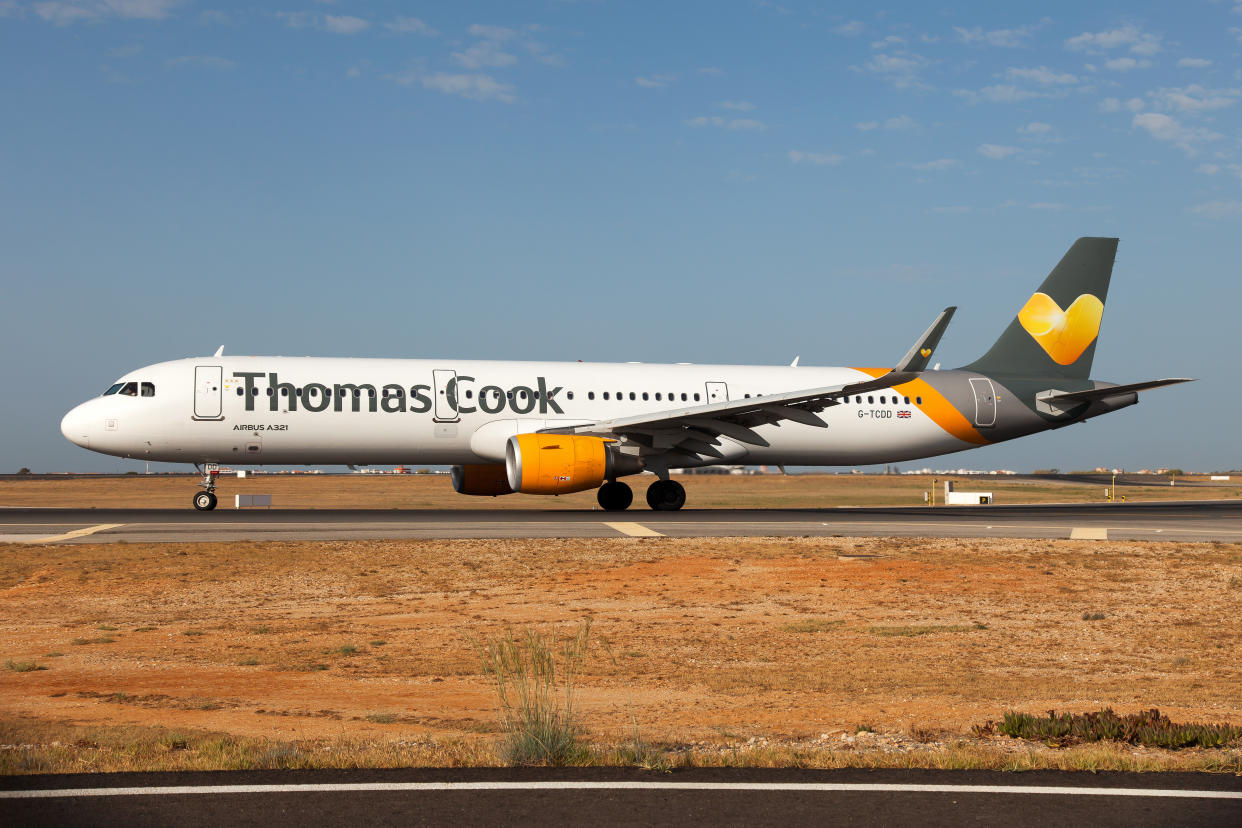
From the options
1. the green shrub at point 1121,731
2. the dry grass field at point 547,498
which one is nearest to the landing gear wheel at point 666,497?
the dry grass field at point 547,498

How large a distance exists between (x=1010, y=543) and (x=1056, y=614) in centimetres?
588

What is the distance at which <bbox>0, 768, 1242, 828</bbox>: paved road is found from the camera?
542cm

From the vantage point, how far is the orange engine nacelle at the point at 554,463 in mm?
24984

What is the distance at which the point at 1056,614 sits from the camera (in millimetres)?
15688

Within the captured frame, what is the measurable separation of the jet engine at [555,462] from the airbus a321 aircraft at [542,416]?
0.04 m

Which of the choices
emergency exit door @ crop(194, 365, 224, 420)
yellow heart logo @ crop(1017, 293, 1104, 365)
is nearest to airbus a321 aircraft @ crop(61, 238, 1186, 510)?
emergency exit door @ crop(194, 365, 224, 420)

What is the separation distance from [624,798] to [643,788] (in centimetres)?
24

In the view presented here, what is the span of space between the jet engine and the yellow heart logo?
1628 centimetres

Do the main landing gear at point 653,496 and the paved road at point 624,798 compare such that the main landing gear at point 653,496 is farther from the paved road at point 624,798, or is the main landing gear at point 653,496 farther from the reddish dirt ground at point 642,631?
the paved road at point 624,798

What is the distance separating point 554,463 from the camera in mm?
25156

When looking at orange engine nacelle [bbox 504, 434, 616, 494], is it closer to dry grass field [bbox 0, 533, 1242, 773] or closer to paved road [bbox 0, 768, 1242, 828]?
dry grass field [bbox 0, 533, 1242, 773]

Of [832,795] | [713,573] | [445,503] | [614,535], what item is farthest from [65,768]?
[445,503]

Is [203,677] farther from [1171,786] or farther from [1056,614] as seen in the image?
[1056,614]

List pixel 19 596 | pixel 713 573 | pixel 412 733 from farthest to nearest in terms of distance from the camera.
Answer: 1. pixel 713 573
2. pixel 19 596
3. pixel 412 733
